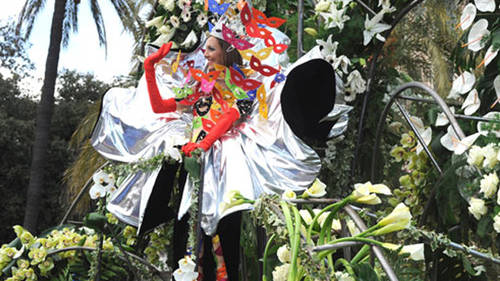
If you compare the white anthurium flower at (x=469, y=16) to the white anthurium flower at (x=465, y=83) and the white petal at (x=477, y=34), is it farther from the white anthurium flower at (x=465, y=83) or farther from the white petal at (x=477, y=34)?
the white anthurium flower at (x=465, y=83)

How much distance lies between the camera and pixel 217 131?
2.10 m

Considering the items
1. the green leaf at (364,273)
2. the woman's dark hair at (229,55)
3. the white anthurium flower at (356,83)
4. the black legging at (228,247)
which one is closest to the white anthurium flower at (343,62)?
the white anthurium flower at (356,83)

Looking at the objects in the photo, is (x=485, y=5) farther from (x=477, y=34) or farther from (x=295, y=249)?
(x=295, y=249)

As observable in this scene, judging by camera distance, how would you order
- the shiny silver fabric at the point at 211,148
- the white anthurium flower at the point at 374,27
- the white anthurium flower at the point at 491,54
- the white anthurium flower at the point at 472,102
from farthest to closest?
the white anthurium flower at the point at 374,27 < the shiny silver fabric at the point at 211,148 < the white anthurium flower at the point at 472,102 < the white anthurium flower at the point at 491,54

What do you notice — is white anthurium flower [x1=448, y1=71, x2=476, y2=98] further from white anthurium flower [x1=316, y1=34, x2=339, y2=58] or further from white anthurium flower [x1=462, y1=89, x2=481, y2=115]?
white anthurium flower [x1=316, y1=34, x2=339, y2=58]

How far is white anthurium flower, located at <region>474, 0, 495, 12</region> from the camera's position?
5.07 feet

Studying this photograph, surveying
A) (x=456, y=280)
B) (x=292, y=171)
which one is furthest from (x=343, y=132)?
(x=456, y=280)

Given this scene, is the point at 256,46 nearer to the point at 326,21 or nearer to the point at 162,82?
the point at 326,21

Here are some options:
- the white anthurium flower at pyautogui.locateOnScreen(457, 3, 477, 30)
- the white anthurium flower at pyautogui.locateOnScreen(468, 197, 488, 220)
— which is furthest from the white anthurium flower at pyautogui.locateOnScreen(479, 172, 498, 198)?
the white anthurium flower at pyautogui.locateOnScreen(457, 3, 477, 30)

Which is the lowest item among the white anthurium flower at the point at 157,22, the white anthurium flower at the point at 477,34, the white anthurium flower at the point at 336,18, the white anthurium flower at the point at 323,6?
the white anthurium flower at the point at 477,34

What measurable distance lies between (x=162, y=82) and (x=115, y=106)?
0.81 feet

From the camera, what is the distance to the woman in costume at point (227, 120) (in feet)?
6.20

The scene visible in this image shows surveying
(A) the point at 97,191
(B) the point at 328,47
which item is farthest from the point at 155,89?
(B) the point at 328,47

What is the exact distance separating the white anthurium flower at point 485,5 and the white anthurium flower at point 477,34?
0.11 feet
